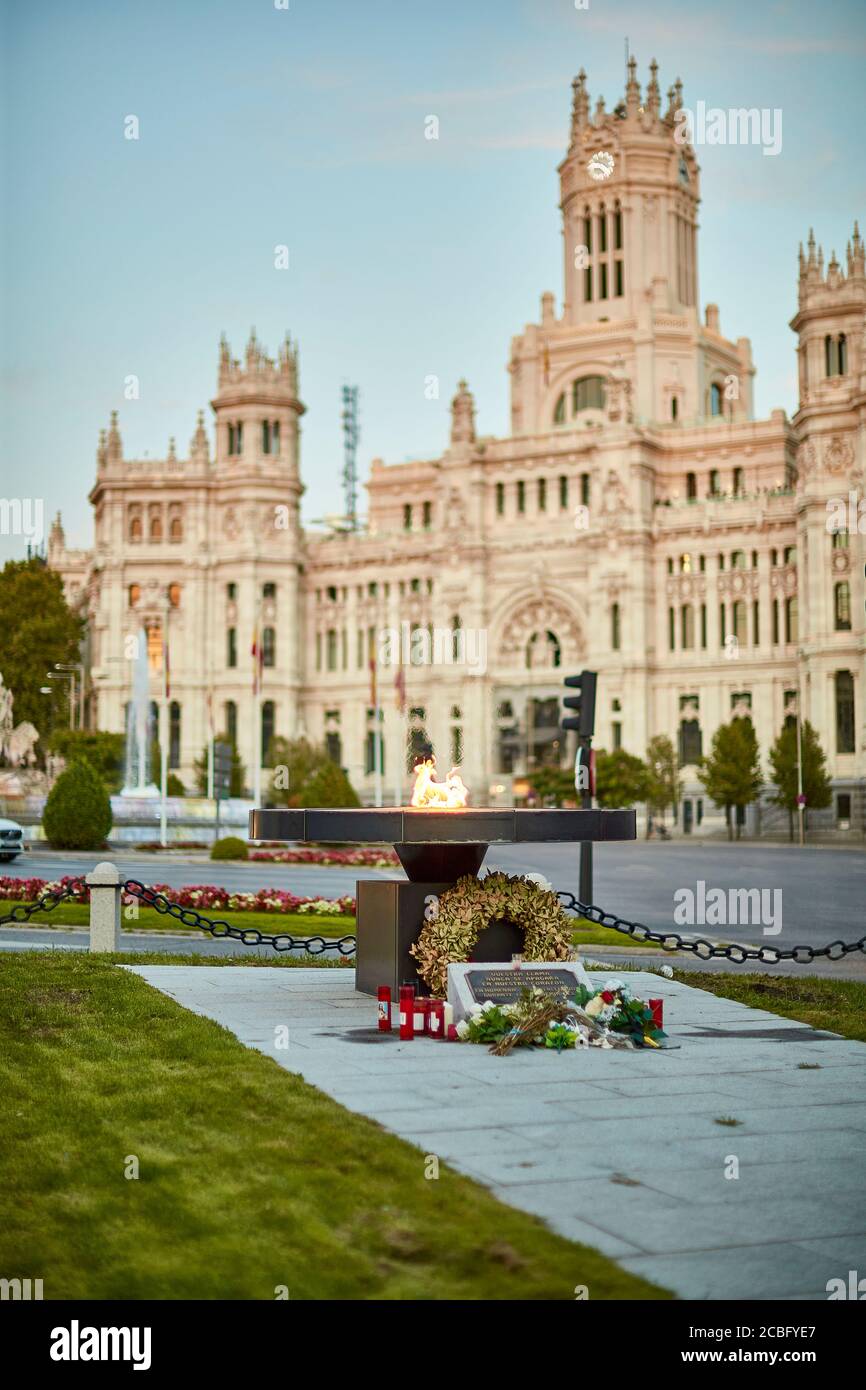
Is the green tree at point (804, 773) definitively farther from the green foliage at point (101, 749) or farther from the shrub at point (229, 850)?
the shrub at point (229, 850)

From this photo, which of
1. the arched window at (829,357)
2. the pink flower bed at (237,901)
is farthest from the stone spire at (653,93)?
the pink flower bed at (237,901)

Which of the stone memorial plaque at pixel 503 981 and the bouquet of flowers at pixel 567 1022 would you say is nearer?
the bouquet of flowers at pixel 567 1022

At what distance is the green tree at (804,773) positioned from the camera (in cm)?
7488

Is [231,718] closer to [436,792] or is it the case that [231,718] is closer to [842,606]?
[842,606]

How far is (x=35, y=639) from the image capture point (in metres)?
97.5

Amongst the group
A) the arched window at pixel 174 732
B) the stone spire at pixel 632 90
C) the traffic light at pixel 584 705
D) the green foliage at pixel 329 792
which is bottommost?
the green foliage at pixel 329 792

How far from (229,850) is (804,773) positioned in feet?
122

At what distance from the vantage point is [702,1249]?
24.2 feet

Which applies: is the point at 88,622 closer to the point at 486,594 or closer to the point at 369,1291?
the point at 486,594

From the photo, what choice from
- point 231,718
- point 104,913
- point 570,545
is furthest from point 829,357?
point 104,913

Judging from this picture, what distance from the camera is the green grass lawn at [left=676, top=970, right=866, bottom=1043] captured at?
47.7ft

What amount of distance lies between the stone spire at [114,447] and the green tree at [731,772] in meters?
49.9

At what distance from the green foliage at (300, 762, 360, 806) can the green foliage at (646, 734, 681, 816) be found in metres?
19.1

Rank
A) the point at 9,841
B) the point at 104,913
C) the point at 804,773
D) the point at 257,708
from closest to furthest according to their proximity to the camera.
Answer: the point at 104,913
the point at 9,841
the point at 804,773
the point at 257,708
